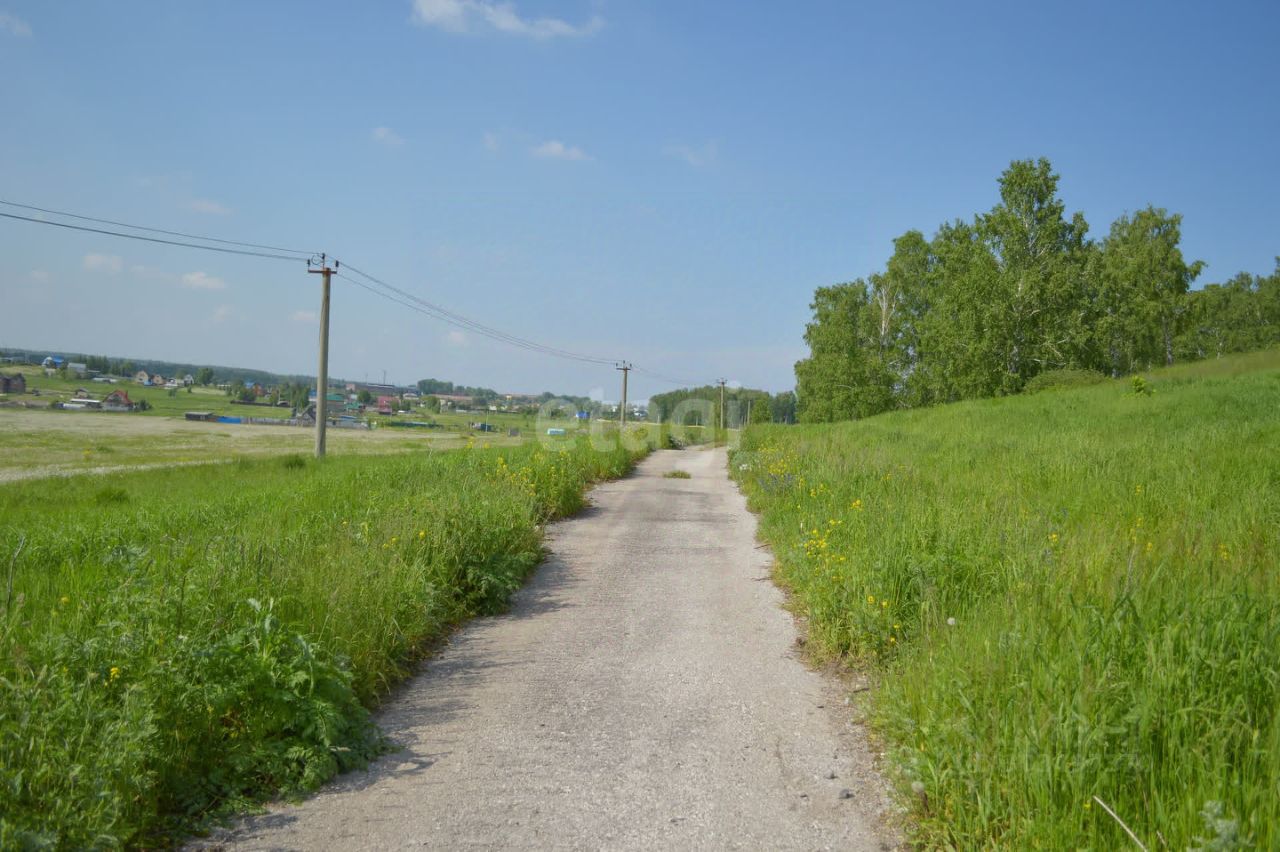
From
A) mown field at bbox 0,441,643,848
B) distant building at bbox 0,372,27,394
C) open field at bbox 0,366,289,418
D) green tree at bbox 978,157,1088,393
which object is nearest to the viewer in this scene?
mown field at bbox 0,441,643,848

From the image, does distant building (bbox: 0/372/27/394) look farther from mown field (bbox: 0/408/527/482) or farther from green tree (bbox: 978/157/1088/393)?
green tree (bbox: 978/157/1088/393)

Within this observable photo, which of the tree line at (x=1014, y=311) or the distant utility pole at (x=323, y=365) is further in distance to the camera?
the tree line at (x=1014, y=311)

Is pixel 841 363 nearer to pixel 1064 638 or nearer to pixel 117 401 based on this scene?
pixel 117 401

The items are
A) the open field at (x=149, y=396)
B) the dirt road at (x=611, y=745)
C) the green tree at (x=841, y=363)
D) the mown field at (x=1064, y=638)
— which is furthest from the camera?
the green tree at (x=841, y=363)

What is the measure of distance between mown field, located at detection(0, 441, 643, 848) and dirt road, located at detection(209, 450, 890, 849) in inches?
12.0

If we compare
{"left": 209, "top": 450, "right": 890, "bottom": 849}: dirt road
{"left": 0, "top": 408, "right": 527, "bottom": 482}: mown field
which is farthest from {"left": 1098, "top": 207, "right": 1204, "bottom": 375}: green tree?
{"left": 209, "top": 450, "right": 890, "bottom": 849}: dirt road

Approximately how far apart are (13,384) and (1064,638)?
4402 centimetres

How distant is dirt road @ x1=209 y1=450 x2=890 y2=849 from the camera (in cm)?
337

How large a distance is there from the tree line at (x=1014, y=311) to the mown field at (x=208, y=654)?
41.2 metres

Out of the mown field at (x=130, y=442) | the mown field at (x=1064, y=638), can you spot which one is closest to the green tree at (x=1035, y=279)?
the mown field at (x=130, y=442)

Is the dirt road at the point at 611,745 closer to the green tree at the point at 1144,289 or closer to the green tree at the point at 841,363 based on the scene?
the green tree at the point at 1144,289

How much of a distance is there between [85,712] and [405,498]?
604 centimetres

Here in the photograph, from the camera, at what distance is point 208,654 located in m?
3.90

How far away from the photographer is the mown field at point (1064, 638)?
2.90 m
